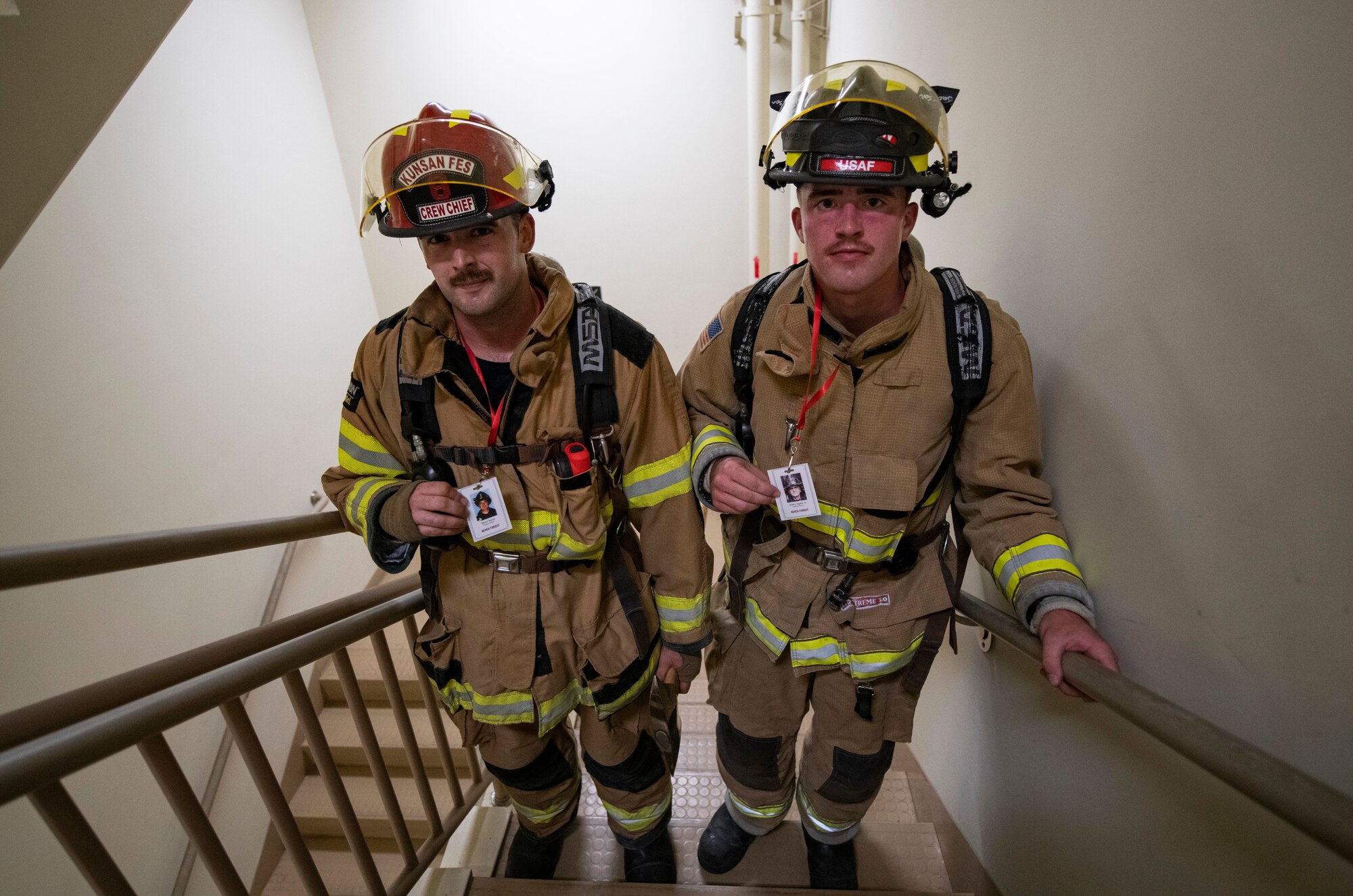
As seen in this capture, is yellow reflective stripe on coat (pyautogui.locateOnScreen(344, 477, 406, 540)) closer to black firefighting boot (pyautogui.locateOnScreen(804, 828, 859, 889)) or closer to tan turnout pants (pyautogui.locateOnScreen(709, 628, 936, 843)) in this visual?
tan turnout pants (pyautogui.locateOnScreen(709, 628, 936, 843))

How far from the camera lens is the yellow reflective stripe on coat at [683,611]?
1.50 metres

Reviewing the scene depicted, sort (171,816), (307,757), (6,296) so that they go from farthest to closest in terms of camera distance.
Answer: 1. (307,757)
2. (171,816)
3. (6,296)

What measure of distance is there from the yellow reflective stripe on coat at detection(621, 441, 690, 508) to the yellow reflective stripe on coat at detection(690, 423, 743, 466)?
3 centimetres

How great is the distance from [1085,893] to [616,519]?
1.41 metres

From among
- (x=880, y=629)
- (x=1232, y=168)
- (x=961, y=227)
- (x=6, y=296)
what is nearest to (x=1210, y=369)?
(x=1232, y=168)

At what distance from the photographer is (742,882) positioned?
6.13 ft

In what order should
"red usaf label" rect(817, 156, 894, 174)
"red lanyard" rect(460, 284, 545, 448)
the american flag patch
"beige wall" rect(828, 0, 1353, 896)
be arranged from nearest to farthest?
"beige wall" rect(828, 0, 1353, 896), "red usaf label" rect(817, 156, 894, 174), "red lanyard" rect(460, 284, 545, 448), the american flag patch

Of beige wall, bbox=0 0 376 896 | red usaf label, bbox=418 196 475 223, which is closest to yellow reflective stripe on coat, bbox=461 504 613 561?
red usaf label, bbox=418 196 475 223

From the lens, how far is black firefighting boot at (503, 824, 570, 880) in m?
1.86

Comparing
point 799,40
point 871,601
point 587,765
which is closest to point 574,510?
point 871,601

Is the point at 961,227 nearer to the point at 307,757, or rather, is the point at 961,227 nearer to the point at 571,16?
the point at 571,16

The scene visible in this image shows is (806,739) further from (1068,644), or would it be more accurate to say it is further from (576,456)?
(576,456)

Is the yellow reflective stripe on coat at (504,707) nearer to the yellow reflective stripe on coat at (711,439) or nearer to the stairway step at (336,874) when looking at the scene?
the yellow reflective stripe on coat at (711,439)

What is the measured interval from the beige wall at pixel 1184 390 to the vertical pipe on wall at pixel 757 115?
7.69ft
